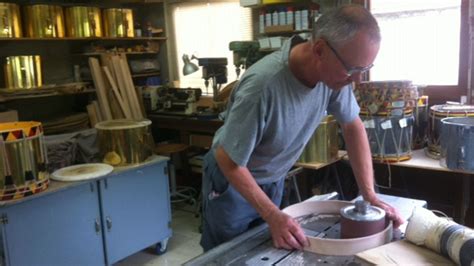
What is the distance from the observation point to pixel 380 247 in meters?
1.12

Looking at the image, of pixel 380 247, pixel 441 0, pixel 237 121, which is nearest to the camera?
pixel 380 247

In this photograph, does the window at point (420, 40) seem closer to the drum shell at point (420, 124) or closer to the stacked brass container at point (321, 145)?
the drum shell at point (420, 124)

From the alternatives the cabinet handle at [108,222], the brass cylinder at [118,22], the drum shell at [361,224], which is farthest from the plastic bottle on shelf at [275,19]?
the drum shell at [361,224]

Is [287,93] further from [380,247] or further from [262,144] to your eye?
[380,247]

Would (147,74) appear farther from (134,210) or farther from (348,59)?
(348,59)

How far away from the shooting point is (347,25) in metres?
1.12

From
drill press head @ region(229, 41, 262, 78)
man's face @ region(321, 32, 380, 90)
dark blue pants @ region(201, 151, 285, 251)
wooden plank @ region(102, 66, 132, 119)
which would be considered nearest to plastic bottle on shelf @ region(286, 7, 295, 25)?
drill press head @ region(229, 41, 262, 78)

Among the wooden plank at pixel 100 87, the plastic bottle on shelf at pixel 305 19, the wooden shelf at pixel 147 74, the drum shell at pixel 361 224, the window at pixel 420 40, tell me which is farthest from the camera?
the wooden shelf at pixel 147 74

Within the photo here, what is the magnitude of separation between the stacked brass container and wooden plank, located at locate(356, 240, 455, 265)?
184 centimetres

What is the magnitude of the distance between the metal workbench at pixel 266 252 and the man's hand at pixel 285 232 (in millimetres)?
18

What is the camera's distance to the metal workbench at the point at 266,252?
3.68 feet

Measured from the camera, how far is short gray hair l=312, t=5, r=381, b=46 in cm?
112

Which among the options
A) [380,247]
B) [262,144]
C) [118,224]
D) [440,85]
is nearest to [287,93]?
[262,144]

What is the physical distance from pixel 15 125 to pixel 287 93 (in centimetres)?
180
